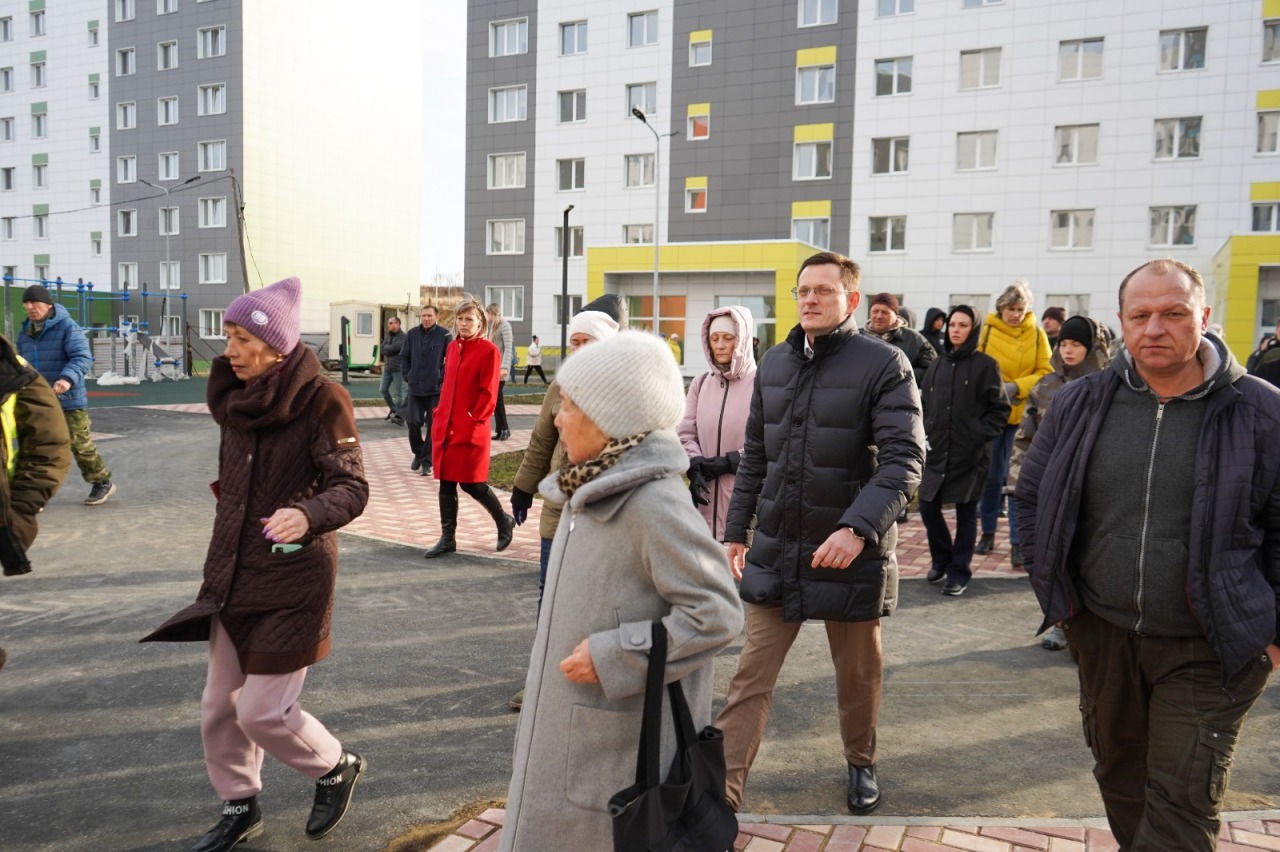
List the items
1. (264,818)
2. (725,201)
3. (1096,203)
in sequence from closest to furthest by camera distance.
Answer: (264,818), (1096,203), (725,201)

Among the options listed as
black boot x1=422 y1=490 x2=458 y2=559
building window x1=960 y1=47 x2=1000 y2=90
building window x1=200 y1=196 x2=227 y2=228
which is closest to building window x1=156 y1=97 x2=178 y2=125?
building window x1=200 y1=196 x2=227 y2=228

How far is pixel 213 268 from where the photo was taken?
4925 cm

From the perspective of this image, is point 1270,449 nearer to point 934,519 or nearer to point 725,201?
point 934,519

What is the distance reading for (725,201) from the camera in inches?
1534

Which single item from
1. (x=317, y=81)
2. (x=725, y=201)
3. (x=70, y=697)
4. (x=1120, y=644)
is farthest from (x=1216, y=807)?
(x=317, y=81)

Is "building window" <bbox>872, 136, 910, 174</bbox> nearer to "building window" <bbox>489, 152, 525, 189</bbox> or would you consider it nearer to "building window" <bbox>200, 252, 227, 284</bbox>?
"building window" <bbox>489, 152, 525, 189</bbox>

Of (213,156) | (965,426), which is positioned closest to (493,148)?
(213,156)

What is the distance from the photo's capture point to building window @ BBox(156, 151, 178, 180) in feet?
163

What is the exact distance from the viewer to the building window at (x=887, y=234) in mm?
36000

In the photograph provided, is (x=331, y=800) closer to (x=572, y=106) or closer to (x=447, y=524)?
(x=447, y=524)

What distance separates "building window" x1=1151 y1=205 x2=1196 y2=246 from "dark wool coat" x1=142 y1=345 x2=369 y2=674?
117 ft

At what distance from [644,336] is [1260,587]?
1995 millimetres

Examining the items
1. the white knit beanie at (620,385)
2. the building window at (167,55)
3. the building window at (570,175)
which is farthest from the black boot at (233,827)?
the building window at (167,55)

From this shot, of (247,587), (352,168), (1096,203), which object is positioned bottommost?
(247,587)
